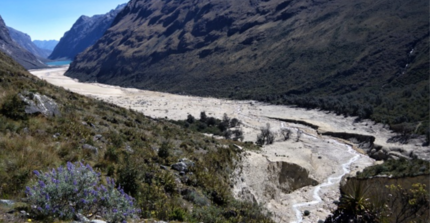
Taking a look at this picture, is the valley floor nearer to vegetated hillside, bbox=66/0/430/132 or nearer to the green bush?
vegetated hillside, bbox=66/0/430/132

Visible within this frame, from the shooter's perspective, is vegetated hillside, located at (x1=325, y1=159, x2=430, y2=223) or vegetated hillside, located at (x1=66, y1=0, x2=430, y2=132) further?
vegetated hillside, located at (x1=66, y1=0, x2=430, y2=132)

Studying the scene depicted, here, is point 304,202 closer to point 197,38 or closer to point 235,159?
point 235,159

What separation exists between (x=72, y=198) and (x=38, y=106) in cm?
658

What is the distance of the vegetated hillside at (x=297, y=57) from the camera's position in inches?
2313

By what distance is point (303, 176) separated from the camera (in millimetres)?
20484

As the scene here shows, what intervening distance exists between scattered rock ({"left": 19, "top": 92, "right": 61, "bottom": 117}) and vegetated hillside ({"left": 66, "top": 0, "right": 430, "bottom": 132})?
40.4 metres

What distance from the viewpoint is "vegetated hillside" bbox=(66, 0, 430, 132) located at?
5875 centimetres

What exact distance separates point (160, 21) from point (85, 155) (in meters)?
178

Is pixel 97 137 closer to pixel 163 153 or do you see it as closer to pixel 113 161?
pixel 113 161

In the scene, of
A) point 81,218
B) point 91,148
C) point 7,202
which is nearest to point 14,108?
point 91,148

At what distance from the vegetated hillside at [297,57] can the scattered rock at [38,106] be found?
132 ft

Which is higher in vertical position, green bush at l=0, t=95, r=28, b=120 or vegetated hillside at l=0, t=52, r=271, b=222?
green bush at l=0, t=95, r=28, b=120

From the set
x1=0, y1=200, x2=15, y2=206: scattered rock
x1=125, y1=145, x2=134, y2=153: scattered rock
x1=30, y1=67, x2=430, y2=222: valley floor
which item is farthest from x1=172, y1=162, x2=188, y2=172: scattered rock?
x1=0, y1=200, x2=15, y2=206: scattered rock

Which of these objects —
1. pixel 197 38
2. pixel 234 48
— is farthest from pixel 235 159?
pixel 197 38
